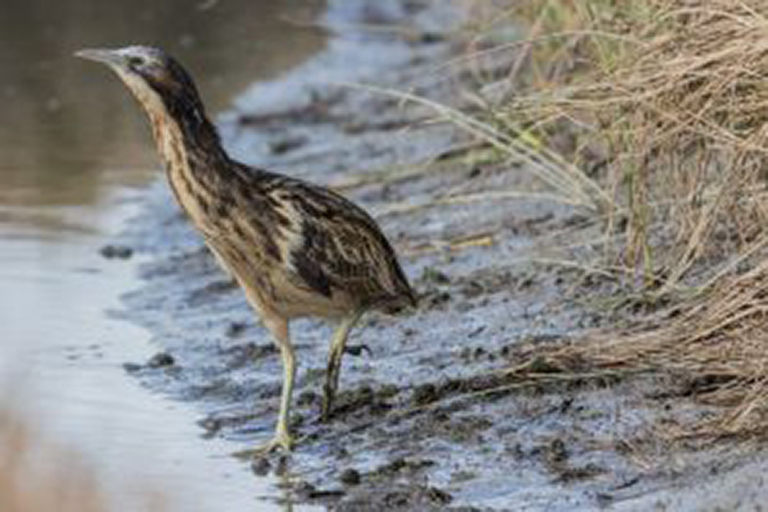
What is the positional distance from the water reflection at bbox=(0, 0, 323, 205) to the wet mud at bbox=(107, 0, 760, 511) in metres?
0.53

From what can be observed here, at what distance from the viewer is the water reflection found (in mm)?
12148

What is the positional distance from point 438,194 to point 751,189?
3584 millimetres

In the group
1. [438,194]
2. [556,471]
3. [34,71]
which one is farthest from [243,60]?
[556,471]

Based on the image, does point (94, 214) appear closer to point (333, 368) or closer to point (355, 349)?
point (355, 349)

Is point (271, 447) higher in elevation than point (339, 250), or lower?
lower

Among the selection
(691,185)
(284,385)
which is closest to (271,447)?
(284,385)

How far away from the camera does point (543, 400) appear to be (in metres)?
7.22

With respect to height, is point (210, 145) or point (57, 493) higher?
point (210, 145)

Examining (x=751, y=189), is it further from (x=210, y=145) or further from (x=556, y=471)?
(x=210, y=145)

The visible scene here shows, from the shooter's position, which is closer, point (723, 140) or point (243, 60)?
point (723, 140)

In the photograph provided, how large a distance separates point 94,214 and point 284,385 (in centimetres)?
391

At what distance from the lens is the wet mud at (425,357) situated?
6.70 metres

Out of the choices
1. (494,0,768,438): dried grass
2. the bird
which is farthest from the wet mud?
the bird

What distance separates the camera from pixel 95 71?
15.0 metres
